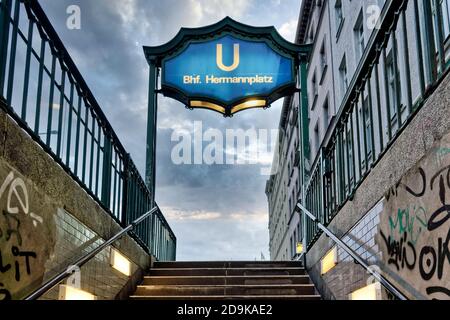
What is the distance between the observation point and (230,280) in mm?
8773

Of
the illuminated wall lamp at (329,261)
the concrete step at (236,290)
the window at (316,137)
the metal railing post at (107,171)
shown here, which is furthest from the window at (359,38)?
the metal railing post at (107,171)

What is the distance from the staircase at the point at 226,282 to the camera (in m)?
8.21

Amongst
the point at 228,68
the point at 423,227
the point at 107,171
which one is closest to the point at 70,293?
the point at 107,171

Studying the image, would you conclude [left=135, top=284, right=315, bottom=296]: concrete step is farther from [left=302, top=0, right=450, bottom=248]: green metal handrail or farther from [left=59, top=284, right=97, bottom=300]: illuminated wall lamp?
[left=59, top=284, right=97, bottom=300]: illuminated wall lamp

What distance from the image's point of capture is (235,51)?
11617 mm

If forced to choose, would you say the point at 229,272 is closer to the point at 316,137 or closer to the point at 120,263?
the point at 120,263

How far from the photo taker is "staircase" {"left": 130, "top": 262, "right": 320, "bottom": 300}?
8211 mm

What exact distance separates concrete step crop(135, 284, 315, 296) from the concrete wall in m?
1.62

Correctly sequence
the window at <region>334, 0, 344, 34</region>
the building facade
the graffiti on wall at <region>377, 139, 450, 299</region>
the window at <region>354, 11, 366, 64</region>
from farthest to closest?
the window at <region>334, 0, 344, 34</region> < the window at <region>354, 11, 366, 64</region> < the building facade < the graffiti on wall at <region>377, 139, 450, 299</region>

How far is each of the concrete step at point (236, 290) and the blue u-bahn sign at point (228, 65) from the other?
4.15 metres

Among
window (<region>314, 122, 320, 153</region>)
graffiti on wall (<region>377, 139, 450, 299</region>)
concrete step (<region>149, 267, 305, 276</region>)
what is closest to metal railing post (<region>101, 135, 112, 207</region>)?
concrete step (<region>149, 267, 305, 276</region>)

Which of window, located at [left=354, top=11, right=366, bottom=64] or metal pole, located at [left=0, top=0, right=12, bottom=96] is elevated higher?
window, located at [left=354, top=11, right=366, bottom=64]

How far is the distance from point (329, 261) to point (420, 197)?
3.36m

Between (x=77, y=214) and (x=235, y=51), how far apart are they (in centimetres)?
630
